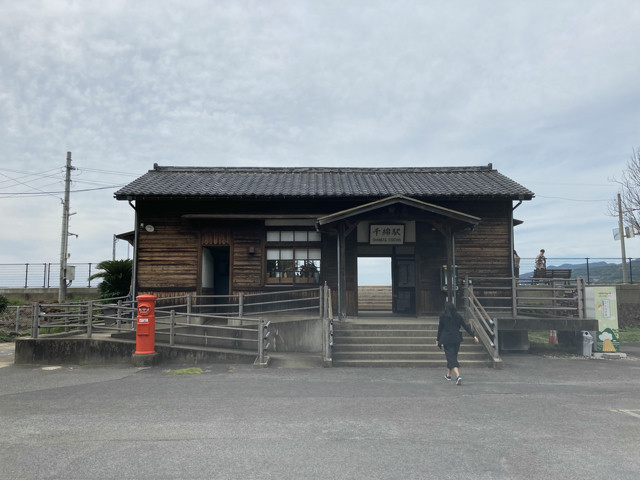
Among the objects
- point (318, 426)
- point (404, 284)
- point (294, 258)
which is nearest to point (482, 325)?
point (404, 284)

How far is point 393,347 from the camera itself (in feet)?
35.4

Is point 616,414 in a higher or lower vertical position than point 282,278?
lower

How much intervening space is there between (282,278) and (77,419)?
8.77 m

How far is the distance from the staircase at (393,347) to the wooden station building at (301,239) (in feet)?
7.71

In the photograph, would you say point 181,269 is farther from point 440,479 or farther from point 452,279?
point 440,479

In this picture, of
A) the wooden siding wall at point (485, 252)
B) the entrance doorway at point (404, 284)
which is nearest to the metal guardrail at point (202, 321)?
Answer: the entrance doorway at point (404, 284)

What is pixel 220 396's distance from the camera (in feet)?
23.5

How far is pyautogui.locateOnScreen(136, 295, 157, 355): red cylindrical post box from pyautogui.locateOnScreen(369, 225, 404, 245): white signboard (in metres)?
6.89

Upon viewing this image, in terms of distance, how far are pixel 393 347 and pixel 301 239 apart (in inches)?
200

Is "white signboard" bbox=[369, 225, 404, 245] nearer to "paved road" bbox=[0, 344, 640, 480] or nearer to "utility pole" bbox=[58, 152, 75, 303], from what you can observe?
"paved road" bbox=[0, 344, 640, 480]

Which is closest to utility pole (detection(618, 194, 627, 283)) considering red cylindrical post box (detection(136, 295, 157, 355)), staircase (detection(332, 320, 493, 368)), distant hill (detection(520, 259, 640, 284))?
distant hill (detection(520, 259, 640, 284))

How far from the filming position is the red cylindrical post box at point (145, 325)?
400 inches

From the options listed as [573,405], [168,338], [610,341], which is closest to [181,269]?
[168,338]

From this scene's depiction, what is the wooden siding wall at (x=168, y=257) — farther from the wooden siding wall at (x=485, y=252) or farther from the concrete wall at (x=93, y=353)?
the wooden siding wall at (x=485, y=252)
